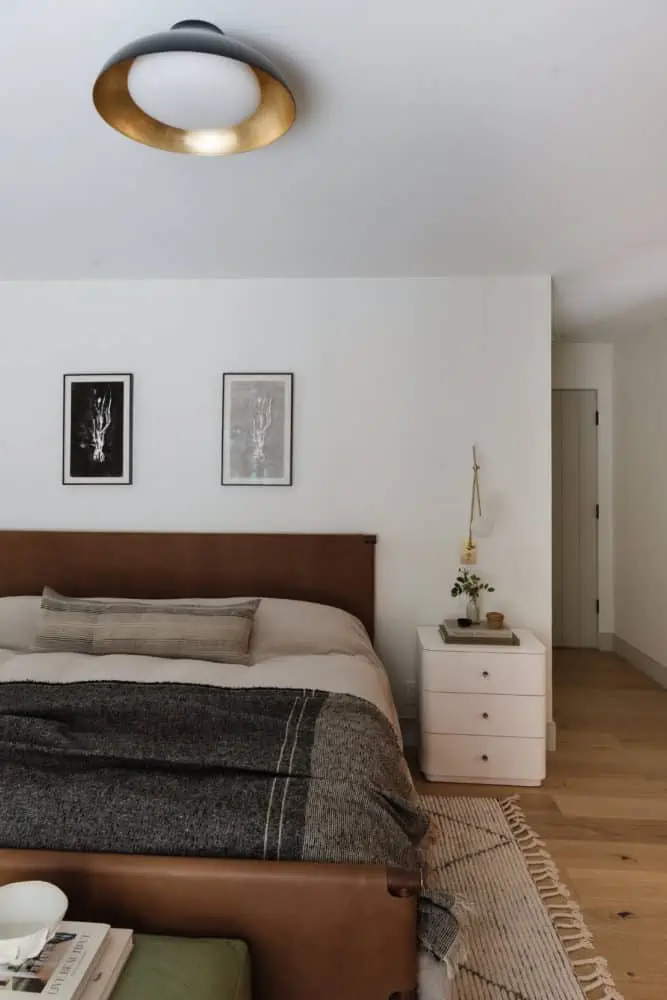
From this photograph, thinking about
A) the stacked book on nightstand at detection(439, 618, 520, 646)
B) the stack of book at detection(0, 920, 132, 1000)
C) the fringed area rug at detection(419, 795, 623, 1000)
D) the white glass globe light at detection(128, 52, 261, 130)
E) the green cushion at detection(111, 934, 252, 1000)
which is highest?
the white glass globe light at detection(128, 52, 261, 130)

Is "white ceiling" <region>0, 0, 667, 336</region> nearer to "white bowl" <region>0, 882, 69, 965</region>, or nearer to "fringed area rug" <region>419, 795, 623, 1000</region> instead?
"white bowl" <region>0, 882, 69, 965</region>

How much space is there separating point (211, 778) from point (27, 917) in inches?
19.8

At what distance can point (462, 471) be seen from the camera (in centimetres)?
332

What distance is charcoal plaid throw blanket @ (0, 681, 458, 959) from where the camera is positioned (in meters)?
1.41

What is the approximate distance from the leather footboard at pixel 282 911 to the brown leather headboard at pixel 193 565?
2003 millimetres

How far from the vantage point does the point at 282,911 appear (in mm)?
1297

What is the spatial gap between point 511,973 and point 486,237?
8.22 ft

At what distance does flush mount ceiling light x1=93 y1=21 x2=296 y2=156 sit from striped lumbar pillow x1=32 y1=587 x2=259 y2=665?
1.71 meters

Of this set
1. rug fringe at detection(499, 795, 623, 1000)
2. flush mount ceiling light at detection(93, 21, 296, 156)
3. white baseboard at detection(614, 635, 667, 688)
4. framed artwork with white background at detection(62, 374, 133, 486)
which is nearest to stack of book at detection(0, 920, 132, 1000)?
rug fringe at detection(499, 795, 623, 1000)

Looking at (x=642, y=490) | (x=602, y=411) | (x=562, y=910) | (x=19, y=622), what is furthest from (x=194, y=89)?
(x=602, y=411)

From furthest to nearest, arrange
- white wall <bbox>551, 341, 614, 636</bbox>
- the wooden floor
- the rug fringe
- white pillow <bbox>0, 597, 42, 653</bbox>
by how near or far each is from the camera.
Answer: white wall <bbox>551, 341, 614, 636</bbox> < white pillow <bbox>0, 597, 42, 653</bbox> < the wooden floor < the rug fringe

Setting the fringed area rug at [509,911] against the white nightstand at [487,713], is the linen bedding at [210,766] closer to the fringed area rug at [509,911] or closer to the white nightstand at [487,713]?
the fringed area rug at [509,911]

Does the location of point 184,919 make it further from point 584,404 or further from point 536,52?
point 584,404

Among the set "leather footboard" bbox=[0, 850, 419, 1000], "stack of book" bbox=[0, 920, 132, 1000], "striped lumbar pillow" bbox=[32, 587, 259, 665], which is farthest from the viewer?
"striped lumbar pillow" bbox=[32, 587, 259, 665]
